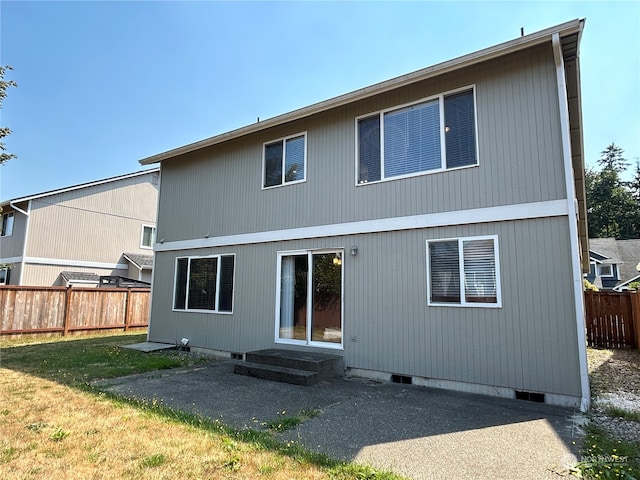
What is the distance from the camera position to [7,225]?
17.8 m

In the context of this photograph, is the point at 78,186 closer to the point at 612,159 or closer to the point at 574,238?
the point at 574,238

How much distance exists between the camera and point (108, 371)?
22.7ft

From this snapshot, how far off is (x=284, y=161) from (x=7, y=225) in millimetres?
16713

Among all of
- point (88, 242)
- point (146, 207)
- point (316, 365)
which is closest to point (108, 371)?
point (316, 365)

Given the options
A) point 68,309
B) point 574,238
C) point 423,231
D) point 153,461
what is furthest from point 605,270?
point 153,461

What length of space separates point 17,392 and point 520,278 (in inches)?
290

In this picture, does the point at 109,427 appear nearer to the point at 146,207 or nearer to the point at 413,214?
the point at 413,214

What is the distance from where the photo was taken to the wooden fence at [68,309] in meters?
11.2

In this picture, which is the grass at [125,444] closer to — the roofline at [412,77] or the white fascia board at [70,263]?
the roofline at [412,77]

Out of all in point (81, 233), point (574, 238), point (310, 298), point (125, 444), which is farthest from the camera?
point (81, 233)

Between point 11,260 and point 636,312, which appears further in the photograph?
point 11,260

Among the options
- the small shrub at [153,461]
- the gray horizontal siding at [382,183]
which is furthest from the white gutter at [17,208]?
the small shrub at [153,461]

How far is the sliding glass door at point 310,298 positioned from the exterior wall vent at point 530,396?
3.01 metres

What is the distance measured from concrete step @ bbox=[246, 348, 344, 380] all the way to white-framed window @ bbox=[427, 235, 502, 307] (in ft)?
6.61
